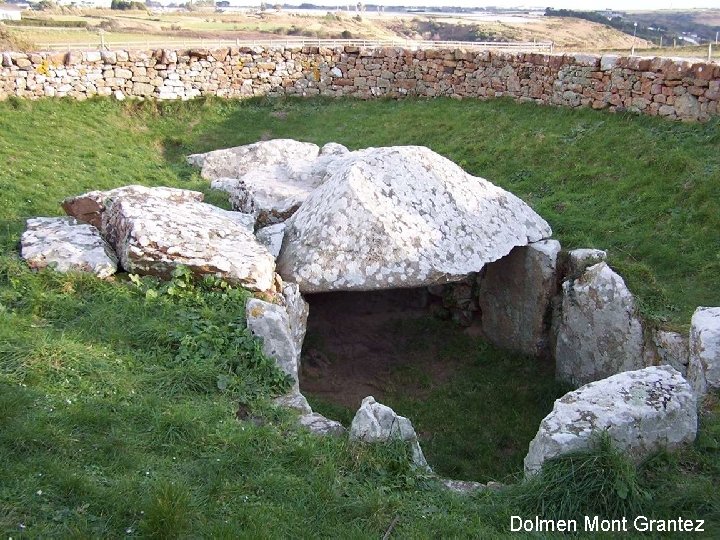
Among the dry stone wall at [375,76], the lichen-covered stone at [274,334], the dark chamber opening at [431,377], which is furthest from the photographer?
the dry stone wall at [375,76]

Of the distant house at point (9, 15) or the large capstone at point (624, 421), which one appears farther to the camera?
the distant house at point (9, 15)

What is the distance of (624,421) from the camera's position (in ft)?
18.1

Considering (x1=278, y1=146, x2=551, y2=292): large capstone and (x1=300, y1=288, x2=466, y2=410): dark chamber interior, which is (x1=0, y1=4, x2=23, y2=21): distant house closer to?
(x1=300, y1=288, x2=466, y2=410): dark chamber interior

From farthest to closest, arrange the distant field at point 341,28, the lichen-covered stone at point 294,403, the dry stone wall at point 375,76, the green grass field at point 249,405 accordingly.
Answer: the distant field at point 341,28, the dry stone wall at point 375,76, the lichen-covered stone at point 294,403, the green grass field at point 249,405

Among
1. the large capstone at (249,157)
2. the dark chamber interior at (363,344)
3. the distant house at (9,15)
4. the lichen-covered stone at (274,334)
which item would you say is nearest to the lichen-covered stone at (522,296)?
the dark chamber interior at (363,344)

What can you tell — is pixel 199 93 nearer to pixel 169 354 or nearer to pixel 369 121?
pixel 369 121

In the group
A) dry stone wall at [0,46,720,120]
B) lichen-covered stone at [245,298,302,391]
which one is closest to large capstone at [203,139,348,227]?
lichen-covered stone at [245,298,302,391]

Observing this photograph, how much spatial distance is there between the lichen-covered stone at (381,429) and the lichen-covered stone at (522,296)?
14.4 feet

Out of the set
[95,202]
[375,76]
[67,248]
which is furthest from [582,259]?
[375,76]

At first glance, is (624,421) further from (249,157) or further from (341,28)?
(341,28)

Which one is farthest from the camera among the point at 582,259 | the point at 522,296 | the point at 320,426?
the point at 522,296

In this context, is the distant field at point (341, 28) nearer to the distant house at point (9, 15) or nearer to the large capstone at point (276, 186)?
the distant house at point (9, 15)

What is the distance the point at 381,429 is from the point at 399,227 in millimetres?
3551

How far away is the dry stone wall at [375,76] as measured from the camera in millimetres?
13469
